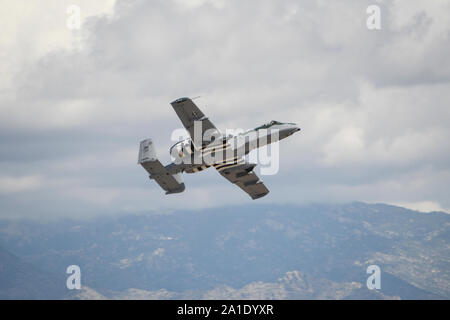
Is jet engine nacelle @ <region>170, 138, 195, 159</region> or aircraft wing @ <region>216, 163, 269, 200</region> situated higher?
jet engine nacelle @ <region>170, 138, 195, 159</region>

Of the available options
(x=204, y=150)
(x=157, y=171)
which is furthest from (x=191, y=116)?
(x=157, y=171)

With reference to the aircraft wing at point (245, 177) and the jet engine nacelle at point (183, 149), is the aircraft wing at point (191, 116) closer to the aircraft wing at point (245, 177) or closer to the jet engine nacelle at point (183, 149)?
the jet engine nacelle at point (183, 149)

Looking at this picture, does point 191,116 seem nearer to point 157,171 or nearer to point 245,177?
point 157,171

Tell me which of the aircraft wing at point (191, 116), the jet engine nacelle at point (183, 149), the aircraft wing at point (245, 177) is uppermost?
the aircraft wing at point (191, 116)

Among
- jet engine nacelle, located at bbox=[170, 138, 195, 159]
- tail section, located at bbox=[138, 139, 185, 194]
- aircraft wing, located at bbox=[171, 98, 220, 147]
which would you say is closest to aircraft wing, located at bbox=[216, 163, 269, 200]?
tail section, located at bbox=[138, 139, 185, 194]

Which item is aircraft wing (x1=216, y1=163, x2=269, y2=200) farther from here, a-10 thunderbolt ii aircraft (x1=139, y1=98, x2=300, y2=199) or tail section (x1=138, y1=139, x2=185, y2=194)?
tail section (x1=138, y1=139, x2=185, y2=194)

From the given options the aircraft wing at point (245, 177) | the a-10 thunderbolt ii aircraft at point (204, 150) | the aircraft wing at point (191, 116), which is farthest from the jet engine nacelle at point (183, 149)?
the aircraft wing at point (245, 177)
